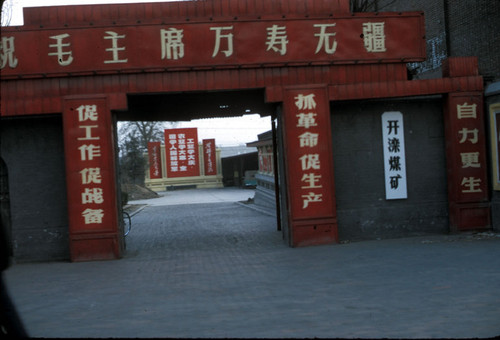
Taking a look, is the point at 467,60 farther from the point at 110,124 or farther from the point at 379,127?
the point at 110,124

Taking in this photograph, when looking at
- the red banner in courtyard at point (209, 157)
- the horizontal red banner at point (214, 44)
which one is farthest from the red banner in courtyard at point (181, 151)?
the horizontal red banner at point (214, 44)

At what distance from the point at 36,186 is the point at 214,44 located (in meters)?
4.55

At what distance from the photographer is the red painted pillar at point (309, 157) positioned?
38.2ft

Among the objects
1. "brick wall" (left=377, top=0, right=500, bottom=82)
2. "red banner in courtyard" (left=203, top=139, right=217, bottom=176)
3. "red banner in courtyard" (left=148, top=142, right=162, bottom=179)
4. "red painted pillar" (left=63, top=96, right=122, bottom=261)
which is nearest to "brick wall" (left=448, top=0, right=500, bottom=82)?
"brick wall" (left=377, top=0, right=500, bottom=82)

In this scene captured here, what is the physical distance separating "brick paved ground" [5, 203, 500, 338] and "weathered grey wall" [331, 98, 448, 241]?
51 centimetres

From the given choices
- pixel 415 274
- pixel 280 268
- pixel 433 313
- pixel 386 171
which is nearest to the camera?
pixel 433 313

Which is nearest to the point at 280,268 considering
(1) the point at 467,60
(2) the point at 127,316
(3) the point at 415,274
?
(3) the point at 415,274

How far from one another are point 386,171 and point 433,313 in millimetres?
6043

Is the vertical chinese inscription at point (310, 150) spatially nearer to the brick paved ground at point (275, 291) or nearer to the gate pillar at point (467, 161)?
the brick paved ground at point (275, 291)

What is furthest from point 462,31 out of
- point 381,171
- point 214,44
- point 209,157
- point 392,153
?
point 209,157

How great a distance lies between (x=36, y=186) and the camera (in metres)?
11.5

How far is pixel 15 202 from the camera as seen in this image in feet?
37.5

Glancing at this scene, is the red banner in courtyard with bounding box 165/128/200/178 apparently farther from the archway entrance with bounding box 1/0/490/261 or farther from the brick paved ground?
the archway entrance with bounding box 1/0/490/261

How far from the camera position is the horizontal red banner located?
11.1 m
